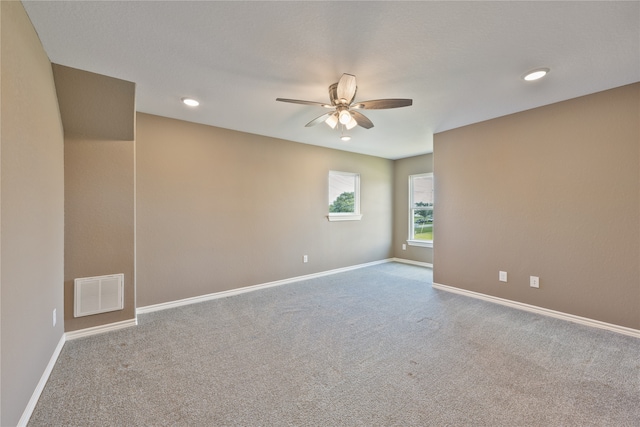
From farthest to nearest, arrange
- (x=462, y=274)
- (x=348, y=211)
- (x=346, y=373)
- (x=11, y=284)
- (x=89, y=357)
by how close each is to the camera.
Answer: (x=348, y=211), (x=462, y=274), (x=89, y=357), (x=346, y=373), (x=11, y=284)

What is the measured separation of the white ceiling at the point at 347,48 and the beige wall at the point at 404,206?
2.76 meters

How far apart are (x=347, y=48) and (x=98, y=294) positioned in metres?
3.27

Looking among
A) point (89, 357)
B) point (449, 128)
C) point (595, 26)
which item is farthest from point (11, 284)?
point (449, 128)

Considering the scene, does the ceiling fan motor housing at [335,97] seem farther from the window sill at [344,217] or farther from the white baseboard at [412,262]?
the white baseboard at [412,262]

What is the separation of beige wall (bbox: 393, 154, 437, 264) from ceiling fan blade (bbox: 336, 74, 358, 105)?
12.8ft

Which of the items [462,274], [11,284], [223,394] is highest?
[11,284]

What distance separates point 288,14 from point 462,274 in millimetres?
3833

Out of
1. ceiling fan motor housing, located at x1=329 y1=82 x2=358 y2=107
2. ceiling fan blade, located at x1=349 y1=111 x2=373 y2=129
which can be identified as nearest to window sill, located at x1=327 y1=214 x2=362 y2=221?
ceiling fan blade, located at x1=349 y1=111 x2=373 y2=129

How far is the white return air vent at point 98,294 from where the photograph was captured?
2.65m

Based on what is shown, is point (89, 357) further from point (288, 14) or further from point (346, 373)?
point (288, 14)

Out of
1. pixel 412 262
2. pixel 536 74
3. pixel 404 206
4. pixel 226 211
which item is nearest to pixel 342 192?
pixel 404 206

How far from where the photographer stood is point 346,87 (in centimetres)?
218

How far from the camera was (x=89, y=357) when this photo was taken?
2.27 m

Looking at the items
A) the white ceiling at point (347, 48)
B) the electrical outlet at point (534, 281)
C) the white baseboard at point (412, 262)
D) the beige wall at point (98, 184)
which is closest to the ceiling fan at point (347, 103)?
→ the white ceiling at point (347, 48)
